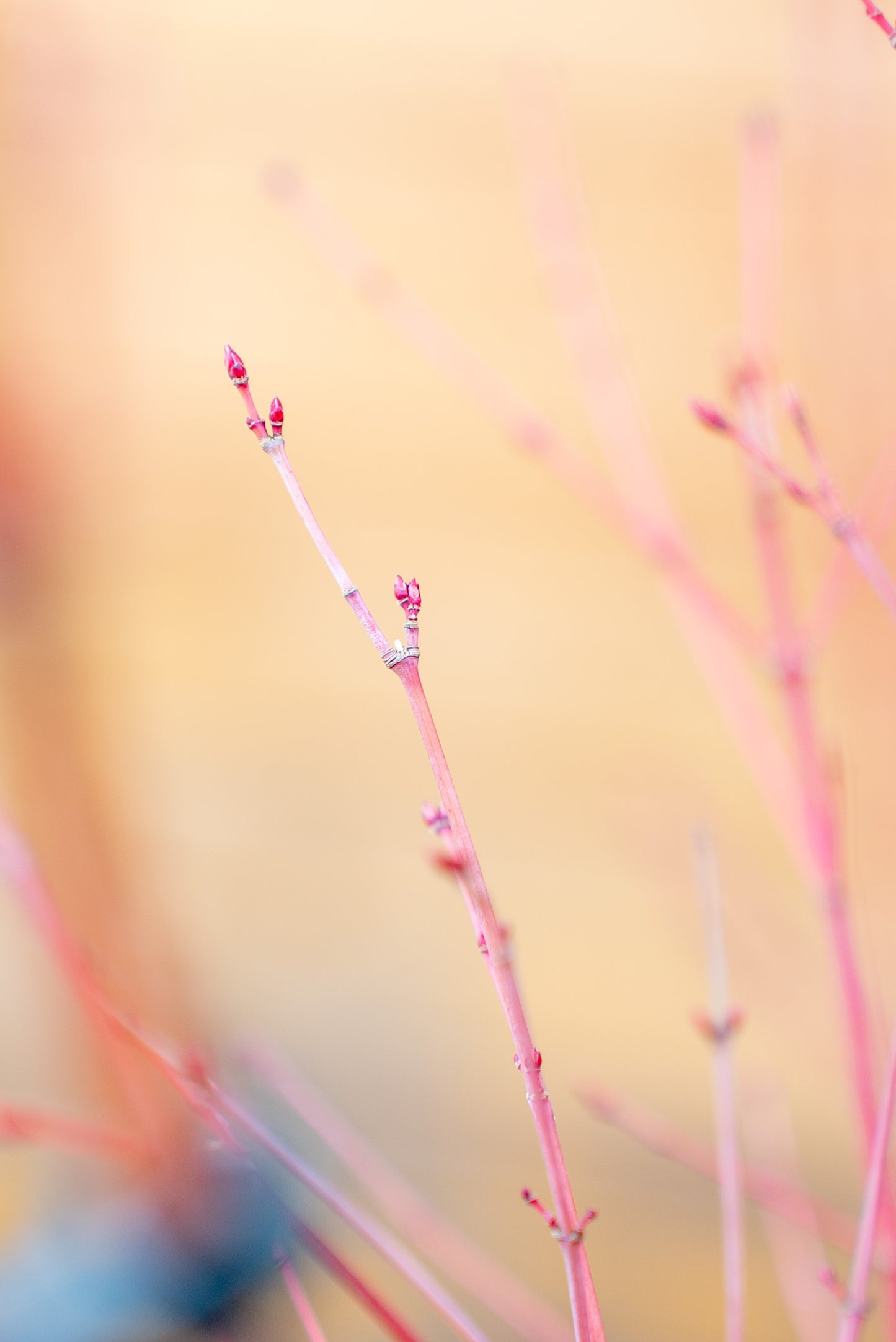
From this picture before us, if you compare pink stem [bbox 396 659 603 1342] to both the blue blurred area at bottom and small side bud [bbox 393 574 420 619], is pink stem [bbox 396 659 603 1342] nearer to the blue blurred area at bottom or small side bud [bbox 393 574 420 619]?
small side bud [bbox 393 574 420 619]

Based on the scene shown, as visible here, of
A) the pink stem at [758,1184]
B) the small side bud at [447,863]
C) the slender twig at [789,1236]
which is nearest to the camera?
the small side bud at [447,863]

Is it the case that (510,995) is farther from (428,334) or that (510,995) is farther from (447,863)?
(428,334)

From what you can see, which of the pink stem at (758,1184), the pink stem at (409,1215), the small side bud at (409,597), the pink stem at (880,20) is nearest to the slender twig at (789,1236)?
the pink stem at (758,1184)

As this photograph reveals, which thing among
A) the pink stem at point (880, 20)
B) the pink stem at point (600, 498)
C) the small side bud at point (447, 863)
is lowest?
the small side bud at point (447, 863)

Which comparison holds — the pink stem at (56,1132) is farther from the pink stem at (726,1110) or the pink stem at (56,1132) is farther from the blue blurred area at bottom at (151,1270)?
the pink stem at (726,1110)

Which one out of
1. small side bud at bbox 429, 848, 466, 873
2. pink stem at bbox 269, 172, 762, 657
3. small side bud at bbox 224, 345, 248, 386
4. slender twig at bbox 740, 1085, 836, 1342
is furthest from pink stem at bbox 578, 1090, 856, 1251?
pink stem at bbox 269, 172, 762, 657

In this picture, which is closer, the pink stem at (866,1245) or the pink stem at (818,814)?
the pink stem at (866,1245)

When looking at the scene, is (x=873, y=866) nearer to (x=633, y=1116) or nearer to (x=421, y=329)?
(x=633, y=1116)
